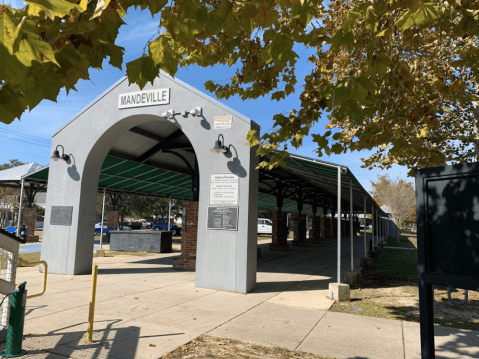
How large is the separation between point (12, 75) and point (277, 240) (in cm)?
1975

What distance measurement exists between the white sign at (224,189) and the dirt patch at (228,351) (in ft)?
13.5

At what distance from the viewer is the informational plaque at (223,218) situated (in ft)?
28.1

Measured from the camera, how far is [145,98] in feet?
32.9

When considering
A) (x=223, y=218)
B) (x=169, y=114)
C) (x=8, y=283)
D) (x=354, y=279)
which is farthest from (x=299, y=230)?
(x=8, y=283)

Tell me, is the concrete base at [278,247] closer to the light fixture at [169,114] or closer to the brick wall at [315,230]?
the brick wall at [315,230]

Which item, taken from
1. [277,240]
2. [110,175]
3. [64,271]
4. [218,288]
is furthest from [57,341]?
[277,240]

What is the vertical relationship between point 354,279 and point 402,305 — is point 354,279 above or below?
above

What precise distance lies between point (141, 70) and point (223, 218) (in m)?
6.19

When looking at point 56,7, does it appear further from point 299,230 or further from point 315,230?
point 315,230

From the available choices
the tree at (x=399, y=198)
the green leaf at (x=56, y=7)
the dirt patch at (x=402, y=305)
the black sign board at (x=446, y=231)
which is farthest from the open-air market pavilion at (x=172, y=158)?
the tree at (x=399, y=198)

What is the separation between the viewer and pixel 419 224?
9.31ft

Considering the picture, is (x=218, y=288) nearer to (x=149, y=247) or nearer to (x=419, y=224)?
(x=419, y=224)

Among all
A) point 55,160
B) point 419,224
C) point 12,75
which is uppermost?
point 55,160

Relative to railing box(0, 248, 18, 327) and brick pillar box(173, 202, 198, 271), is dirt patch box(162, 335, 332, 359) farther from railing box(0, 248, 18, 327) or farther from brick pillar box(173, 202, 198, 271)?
brick pillar box(173, 202, 198, 271)
